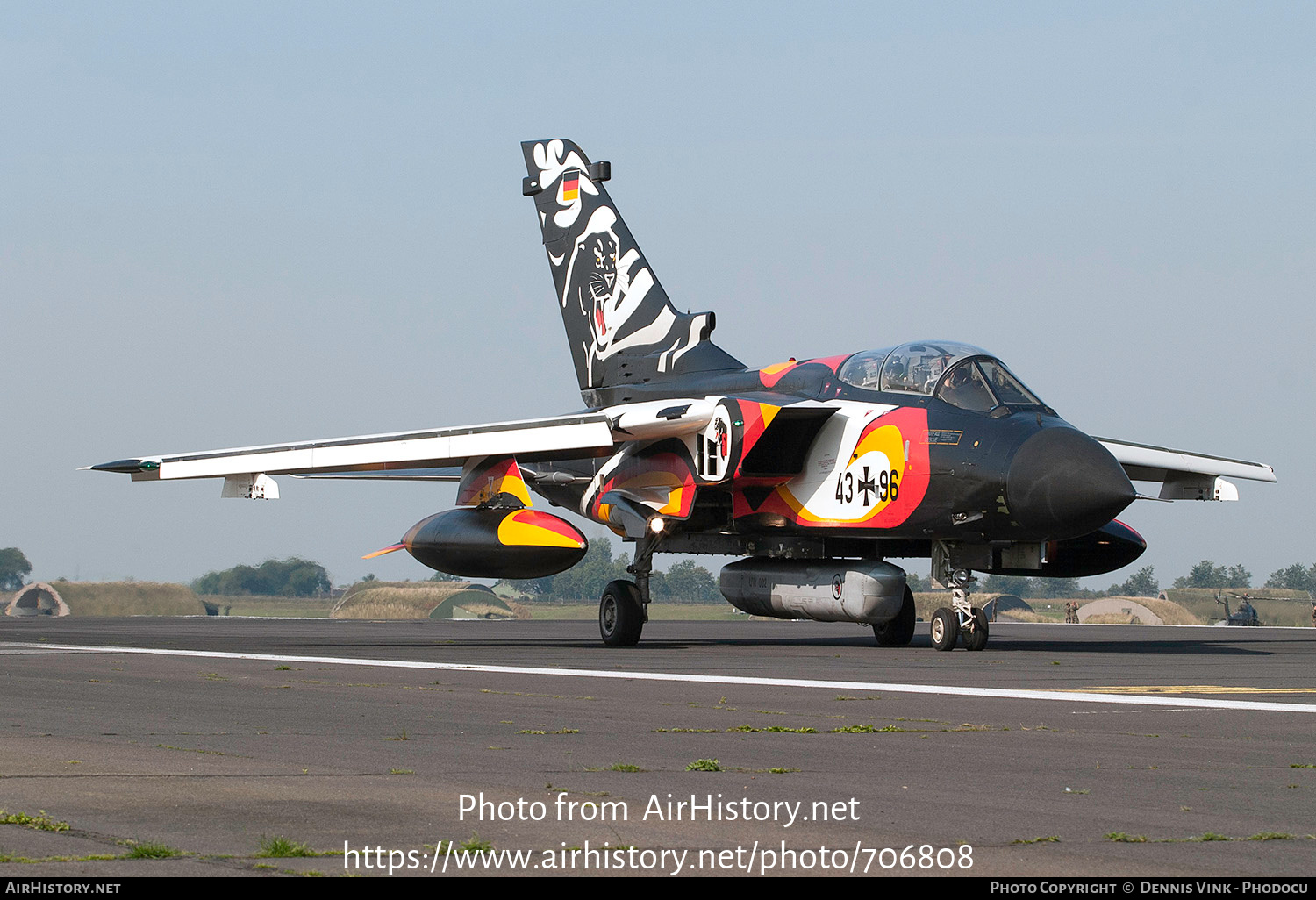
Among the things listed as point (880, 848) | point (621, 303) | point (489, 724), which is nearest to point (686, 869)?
point (880, 848)

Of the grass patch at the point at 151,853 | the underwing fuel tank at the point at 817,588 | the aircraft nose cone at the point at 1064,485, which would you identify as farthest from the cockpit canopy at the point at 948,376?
the grass patch at the point at 151,853

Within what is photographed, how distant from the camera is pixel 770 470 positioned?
1820 cm

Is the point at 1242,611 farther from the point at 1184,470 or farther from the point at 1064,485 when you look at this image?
the point at 1064,485

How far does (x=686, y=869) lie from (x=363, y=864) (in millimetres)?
936

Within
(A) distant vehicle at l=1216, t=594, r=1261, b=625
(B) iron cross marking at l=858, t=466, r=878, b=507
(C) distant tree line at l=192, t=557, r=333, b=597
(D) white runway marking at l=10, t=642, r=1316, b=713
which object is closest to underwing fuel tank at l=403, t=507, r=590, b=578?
(D) white runway marking at l=10, t=642, r=1316, b=713

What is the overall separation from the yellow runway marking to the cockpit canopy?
5.08 meters

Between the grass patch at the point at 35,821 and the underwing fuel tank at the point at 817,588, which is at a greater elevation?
the grass patch at the point at 35,821

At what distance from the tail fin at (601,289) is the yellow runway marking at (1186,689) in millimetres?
10562

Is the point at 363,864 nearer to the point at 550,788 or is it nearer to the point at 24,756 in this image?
the point at 550,788

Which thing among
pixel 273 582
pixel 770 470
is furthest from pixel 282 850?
pixel 273 582

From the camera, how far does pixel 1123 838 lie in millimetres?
4695

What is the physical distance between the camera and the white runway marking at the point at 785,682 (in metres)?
9.94

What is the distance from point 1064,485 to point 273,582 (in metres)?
57.1

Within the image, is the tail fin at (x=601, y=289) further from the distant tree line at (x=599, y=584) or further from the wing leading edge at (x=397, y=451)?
the distant tree line at (x=599, y=584)
